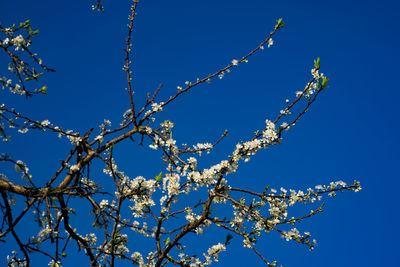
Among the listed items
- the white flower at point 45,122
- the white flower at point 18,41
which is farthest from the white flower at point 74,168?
the white flower at point 18,41

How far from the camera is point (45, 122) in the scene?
4.31m

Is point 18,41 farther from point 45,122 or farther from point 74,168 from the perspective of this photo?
point 74,168

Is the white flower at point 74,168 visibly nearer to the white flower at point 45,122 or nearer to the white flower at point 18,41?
the white flower at point 45,122

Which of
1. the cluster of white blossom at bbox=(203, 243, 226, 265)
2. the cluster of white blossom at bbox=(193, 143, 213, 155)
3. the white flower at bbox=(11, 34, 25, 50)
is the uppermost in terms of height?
the white flower at bbox=(11, 34, 25, 50)

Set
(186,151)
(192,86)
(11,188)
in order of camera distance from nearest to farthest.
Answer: (11,188) < (186,151) < (192,86)

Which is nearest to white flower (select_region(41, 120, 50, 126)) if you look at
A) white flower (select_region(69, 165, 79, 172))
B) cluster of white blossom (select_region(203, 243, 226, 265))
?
white flower (select_region(69, 165, 79, 172))

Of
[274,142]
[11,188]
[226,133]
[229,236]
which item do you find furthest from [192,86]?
[11,188]

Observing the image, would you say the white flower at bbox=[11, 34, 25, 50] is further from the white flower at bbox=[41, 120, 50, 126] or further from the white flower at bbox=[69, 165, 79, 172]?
the white flower at bbox=[69, 165, 79, 172]

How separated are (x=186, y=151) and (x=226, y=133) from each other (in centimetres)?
58

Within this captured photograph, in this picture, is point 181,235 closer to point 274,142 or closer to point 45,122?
point 274,142

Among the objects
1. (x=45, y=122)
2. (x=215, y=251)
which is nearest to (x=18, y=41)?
(x=45, y=122)

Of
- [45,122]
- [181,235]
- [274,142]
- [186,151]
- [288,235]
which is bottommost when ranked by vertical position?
[288,235]

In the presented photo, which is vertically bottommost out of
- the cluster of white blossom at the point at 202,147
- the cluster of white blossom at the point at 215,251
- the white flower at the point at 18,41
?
the cluster of white blossom at the point at 215,251

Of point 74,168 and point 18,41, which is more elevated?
point 18,41
